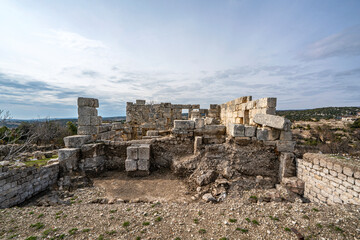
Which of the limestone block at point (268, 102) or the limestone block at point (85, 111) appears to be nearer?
the limestone block at point (268, 102)

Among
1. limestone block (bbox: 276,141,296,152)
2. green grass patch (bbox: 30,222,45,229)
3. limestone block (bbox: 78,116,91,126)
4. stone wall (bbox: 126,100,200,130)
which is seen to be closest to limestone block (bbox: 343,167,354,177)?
limestone block (bbox: 276,141,296,152)

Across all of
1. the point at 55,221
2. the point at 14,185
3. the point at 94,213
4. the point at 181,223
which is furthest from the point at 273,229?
the point at 14,185

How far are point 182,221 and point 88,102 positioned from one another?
6.88 meters

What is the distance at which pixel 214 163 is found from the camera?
238 inches

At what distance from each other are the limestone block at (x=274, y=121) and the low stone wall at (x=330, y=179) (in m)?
1.24

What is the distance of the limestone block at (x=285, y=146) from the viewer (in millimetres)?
5828

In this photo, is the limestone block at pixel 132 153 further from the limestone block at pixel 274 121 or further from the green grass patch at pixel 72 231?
the limestone block at pixel 274 121

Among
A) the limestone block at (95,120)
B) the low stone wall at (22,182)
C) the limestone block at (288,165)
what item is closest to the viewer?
the low stone wall at (22,182)

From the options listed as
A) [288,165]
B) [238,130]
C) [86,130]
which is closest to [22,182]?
[86,130]

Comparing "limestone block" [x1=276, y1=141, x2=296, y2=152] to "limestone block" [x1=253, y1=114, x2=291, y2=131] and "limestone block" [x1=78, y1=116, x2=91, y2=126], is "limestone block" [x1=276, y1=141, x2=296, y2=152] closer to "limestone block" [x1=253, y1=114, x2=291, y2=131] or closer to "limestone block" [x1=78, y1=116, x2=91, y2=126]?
"limestone block" [x1=253, y1=114, x2=291, y2=131]

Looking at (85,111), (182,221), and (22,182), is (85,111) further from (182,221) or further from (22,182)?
(182,221)

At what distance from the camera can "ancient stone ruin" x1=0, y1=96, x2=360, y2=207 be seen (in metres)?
4.76

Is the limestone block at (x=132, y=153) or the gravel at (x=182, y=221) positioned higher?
the limestone block at (x=132, y=153)

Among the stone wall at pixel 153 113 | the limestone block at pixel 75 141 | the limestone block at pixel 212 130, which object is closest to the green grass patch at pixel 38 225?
the limestone block at pixel 75 141
